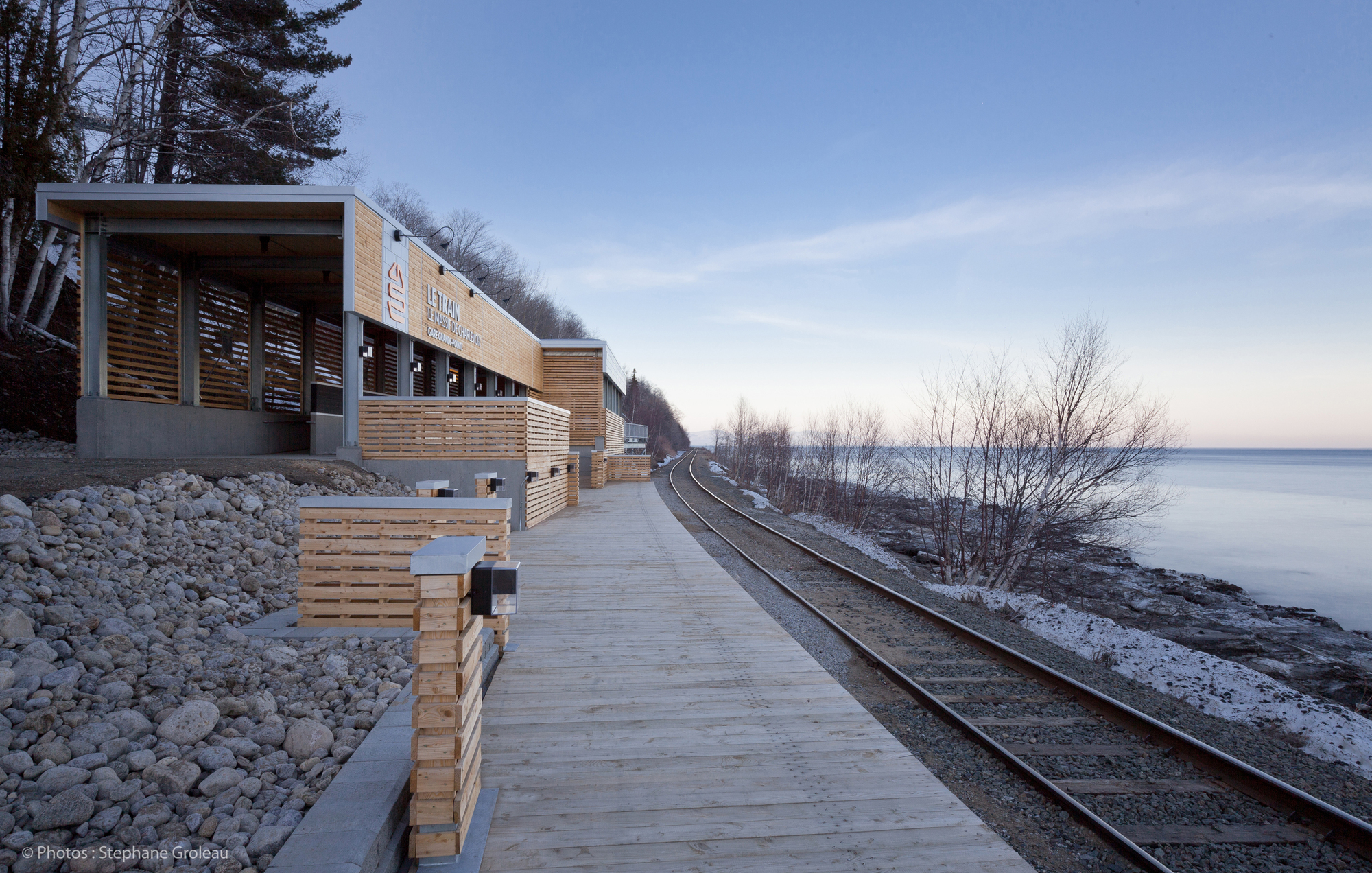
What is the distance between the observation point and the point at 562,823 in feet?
10.1

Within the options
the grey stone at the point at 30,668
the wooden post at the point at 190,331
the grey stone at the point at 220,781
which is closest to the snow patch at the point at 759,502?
the wooden post at the point at 190,331

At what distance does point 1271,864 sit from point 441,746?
429 cm

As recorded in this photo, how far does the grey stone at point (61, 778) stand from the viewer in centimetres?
261

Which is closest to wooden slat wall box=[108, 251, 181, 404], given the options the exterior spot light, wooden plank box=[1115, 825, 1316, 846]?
the exterior spot light

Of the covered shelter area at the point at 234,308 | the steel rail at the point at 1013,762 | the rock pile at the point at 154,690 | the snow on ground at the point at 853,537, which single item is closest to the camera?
the rock pile at the point at 154,690

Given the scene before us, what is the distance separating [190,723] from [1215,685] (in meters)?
8.67

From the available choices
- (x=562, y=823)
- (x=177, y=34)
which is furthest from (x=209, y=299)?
(x=562, y=823)

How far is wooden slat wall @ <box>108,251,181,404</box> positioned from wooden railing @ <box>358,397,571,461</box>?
4.35 metres

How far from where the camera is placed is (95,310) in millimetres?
11742

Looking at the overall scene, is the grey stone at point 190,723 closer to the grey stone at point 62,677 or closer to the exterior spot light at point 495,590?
the grey stone at point 62,677

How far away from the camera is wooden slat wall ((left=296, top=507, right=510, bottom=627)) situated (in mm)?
5375

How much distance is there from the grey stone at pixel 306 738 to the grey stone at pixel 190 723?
362 millimetres

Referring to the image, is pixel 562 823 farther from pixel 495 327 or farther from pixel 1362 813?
pixel 495 327

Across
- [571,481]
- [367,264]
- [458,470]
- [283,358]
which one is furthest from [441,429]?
[283,358]
